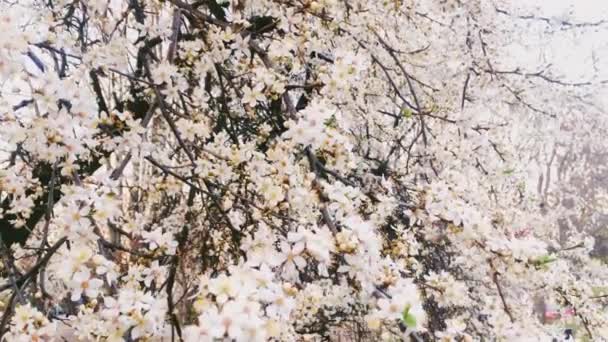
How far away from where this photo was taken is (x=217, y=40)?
98.2 inches

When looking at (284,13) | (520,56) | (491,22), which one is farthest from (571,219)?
(284,13)

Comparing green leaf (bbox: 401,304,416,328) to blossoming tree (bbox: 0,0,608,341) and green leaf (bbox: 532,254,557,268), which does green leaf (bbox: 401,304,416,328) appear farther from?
green leaf (bbox: 532,254,557,268)

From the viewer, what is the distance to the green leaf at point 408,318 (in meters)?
1.23

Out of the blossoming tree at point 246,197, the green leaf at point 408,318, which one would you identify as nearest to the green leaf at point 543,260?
the blossoming tree at point 246,197

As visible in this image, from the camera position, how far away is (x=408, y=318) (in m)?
1.24

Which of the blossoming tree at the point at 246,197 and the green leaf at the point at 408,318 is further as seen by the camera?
the blossoming tree at the point at 246,197

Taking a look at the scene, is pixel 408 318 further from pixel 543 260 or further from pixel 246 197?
pixel 246 197

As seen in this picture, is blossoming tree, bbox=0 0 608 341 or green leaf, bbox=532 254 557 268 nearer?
blossoming tree, bbox=0 0 608 341

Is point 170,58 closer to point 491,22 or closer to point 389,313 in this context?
point 389,313

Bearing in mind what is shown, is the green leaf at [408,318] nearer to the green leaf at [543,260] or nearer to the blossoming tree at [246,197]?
the blossoming tree at [246,197]

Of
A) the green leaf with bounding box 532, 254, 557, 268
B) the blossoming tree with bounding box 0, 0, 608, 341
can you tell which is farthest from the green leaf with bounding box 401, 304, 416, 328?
the green leaf with bounding box 532, 254, 557, 268

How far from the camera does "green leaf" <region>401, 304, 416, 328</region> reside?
1228 millimetres

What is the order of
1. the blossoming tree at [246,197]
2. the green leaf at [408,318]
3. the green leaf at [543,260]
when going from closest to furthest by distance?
the green leaf at [408,318], the blossoming tree at [246,197], the green leaf at [543,260]

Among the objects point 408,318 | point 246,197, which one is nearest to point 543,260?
point 408,318
